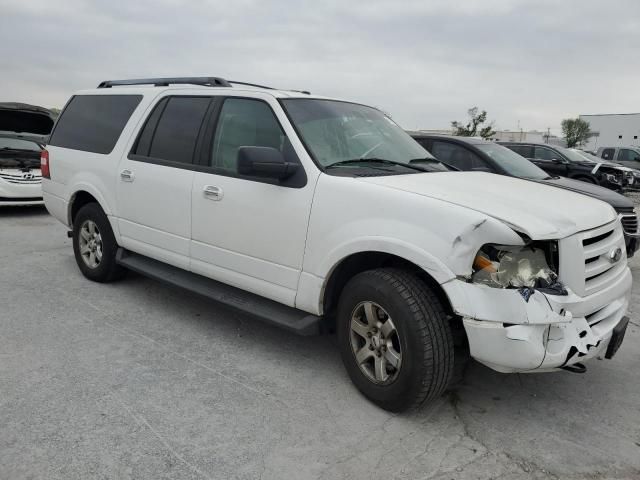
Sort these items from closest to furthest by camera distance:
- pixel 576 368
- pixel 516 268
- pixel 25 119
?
1. pixel 516 268
2. pixel 576 368
3. pixel 25 119

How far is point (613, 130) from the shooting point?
74.4m

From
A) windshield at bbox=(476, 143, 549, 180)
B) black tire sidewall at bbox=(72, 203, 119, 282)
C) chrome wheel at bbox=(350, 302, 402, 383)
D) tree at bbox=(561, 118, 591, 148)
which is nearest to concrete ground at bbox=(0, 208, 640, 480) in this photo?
chrome wheel at bbox=(350, 302, 402, 383)

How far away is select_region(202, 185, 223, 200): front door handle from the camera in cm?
384

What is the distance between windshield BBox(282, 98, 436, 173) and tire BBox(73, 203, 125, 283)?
7.79ft

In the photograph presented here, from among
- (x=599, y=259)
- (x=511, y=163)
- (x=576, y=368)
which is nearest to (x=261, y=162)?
(x=599, y=259)

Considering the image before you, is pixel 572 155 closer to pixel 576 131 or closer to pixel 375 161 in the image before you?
pixel 375 161

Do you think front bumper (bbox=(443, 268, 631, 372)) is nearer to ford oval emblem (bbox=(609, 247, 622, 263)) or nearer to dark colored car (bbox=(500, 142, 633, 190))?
ford oval emblem (bbox=(609, 247, 622, 263))

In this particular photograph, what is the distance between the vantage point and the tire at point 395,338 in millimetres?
2832

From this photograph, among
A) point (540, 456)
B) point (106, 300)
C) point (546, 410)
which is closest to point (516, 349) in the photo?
point (540, 456)

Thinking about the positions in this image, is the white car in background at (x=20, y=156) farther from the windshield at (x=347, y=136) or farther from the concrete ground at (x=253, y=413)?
the windshield at (x=347, y=136)

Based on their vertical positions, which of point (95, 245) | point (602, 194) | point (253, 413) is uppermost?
point (602, 194)

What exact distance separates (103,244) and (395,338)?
329 centimetres

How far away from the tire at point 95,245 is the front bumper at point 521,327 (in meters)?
3.56

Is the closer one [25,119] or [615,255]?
[615,255]
